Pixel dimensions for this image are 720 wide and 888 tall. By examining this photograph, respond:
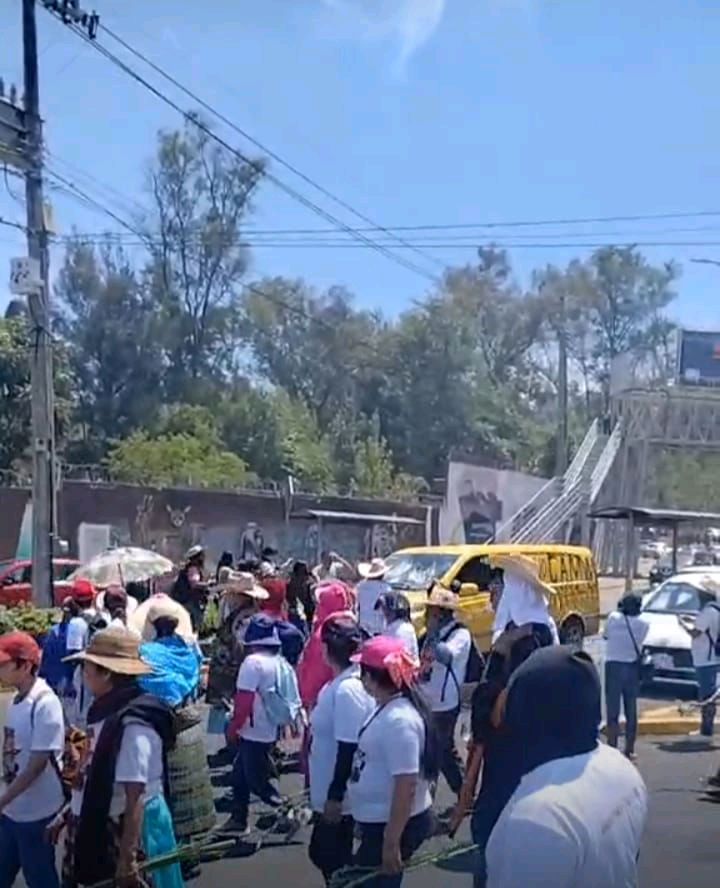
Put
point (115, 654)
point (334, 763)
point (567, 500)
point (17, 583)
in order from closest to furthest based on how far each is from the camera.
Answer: point (115, 654) → point (334, 763) → point (17, 583) → point (567, 500)

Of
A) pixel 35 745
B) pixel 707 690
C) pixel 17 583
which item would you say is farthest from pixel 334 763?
pixel 17 583

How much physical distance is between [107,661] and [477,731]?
2.41 meters

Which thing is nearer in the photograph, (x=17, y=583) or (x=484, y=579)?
(x=484, y=579)

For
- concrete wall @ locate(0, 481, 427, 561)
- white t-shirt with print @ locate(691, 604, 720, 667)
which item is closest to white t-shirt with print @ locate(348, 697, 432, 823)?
white t-shirt with print @ locate(691, 604, 720, 667)

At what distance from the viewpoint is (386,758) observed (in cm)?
591

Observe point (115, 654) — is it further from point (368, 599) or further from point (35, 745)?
point (368, 599)

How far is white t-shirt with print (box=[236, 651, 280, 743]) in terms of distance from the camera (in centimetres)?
955

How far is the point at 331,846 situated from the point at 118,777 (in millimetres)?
1425

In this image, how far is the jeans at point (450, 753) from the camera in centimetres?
960

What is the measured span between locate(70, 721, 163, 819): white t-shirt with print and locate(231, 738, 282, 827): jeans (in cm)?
408

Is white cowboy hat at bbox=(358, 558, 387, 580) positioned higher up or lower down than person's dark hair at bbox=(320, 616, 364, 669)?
lower down

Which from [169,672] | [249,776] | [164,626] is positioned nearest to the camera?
[169,672]

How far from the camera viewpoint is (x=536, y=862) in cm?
305

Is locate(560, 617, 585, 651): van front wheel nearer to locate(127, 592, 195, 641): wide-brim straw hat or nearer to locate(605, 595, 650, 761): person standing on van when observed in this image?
locate(605, 595, 650, 761): person standing on van
